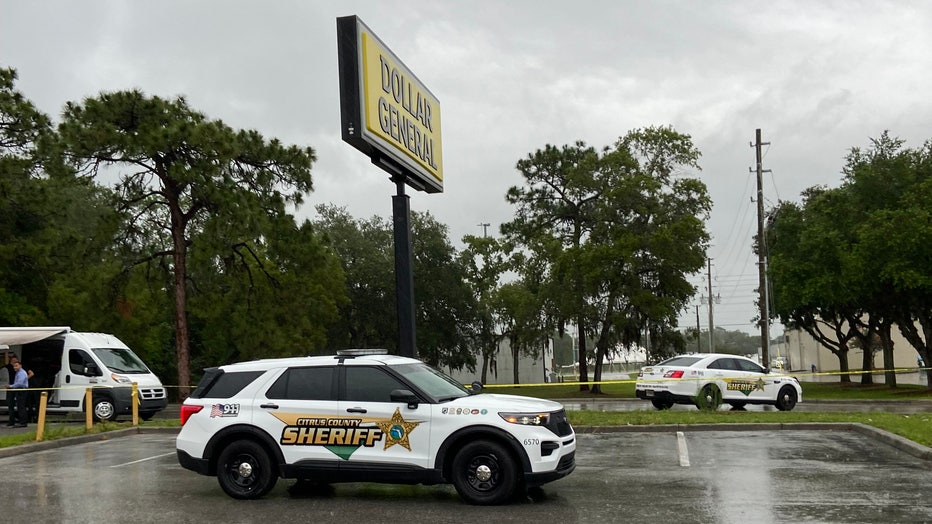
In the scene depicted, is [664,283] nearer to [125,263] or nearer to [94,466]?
[125,263]

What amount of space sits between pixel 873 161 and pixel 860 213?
2880 millimetres

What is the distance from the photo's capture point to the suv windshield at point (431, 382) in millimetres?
10352

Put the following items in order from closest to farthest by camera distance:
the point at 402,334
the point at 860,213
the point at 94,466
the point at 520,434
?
the point at 520,434
the point at 94,466
the point at 402,334
the point at 860,213

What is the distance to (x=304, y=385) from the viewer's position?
10.5 metres

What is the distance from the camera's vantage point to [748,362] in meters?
24.8

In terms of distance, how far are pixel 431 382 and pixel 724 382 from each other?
1523 cm

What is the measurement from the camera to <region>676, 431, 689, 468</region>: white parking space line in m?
12.8

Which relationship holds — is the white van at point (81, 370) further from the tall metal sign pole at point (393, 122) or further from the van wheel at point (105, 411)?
the tall metal sign pole at point (393, 122)

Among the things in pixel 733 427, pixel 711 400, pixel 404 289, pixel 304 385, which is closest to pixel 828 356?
pixel 711 400

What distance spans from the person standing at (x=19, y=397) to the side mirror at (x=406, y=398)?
14.9 meters

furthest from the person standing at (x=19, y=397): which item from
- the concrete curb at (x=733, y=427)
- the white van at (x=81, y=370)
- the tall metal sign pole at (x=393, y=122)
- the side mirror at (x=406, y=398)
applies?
the side mirror at (x=406, y=398)

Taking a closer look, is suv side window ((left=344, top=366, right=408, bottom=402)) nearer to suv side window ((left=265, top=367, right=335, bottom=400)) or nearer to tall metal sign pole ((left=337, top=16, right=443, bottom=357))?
suv side window ((left=265, top=367, right=335, bottom=400))

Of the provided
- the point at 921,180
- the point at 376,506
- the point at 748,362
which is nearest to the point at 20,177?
the point at 748,362

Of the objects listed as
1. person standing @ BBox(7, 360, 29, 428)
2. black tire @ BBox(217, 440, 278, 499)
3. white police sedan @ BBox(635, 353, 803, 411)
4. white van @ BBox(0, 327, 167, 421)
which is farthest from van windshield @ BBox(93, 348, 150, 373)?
black tire @ BBox(217, 440, 278, 499)
